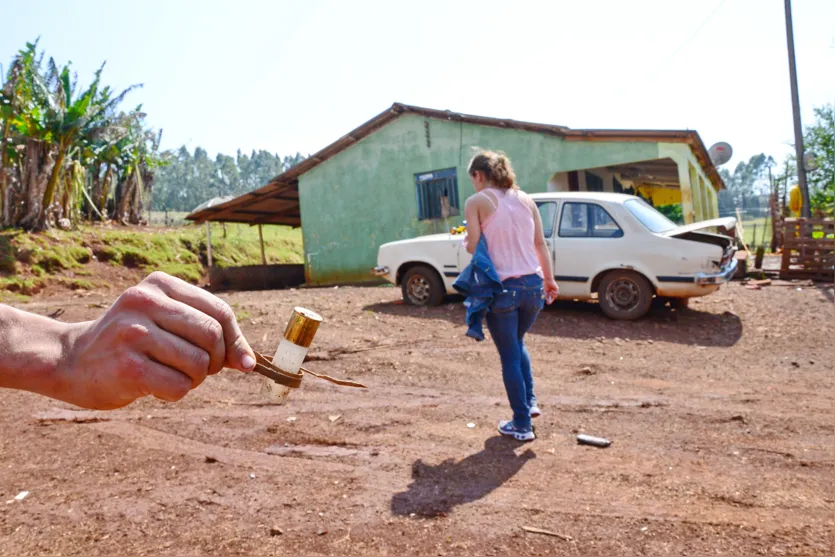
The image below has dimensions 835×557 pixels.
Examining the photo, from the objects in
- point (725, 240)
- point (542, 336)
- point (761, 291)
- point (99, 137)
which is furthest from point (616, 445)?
point (99, 137)

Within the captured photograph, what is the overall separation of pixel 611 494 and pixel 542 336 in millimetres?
4683

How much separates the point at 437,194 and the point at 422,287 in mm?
6765

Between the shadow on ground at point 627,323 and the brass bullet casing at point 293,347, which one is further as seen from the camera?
the shadow on ground at point 627,323

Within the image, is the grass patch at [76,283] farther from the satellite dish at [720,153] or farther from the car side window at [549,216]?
the satellite dish at [720,153]

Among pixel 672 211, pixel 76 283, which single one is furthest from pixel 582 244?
pixel 672 211

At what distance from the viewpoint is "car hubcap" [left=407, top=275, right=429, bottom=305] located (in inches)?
375

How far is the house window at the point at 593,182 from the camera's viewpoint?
17.1m

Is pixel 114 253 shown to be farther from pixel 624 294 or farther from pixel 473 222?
pixel 473 222

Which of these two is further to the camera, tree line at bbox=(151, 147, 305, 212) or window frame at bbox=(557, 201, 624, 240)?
tree line at bbox=(151, 147, 305, 212)

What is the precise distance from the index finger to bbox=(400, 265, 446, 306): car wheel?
8120 mm

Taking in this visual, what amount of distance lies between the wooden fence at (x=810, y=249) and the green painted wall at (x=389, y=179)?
154 inches

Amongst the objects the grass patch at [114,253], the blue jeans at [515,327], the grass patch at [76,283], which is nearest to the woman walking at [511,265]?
the blue jeans at [515,327]

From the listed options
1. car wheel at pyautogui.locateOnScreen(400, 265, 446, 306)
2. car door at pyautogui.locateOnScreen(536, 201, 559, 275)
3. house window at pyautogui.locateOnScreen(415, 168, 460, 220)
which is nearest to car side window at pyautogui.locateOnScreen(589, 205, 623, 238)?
car door at pyautogui.locateOnScreen(536, 201, 559, 275)

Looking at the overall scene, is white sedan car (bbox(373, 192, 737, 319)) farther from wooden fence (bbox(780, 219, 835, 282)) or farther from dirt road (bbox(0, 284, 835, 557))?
wooden fence (bbox(780, 219, 835, 282))
